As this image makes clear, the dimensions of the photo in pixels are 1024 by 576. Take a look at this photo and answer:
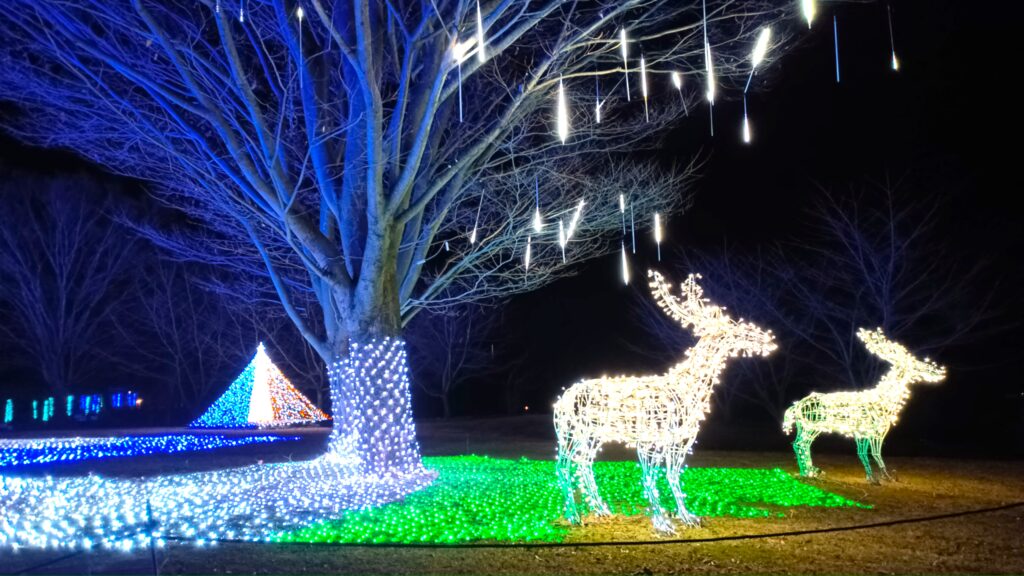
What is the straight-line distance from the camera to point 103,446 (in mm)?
19109

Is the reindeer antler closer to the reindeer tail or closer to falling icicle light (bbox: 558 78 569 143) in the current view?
falling icicle light (bbox: 558 78 569 143)

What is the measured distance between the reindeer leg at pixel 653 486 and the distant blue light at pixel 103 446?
44.4 feet

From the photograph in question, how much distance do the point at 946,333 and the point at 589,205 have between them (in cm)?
1243

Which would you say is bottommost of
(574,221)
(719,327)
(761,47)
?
(719,327)

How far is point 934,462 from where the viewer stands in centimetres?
1529

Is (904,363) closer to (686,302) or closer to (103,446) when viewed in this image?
(686,302)

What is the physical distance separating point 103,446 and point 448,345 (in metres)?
16.1

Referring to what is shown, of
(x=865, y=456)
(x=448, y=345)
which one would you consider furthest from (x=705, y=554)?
(x=448, y=345)

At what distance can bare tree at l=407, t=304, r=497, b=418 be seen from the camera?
33.8 metres

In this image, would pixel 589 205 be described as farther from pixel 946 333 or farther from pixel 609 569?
pixel 946 333

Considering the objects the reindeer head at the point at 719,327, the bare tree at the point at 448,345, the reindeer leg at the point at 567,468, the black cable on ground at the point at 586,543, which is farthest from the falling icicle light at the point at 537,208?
the bare tree at the point at 448,345

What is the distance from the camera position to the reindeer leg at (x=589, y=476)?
8.37m

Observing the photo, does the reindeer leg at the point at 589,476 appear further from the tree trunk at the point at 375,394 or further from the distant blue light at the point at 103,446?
the distant blue light at the point at 103,446

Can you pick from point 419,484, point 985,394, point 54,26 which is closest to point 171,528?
point 419,484
